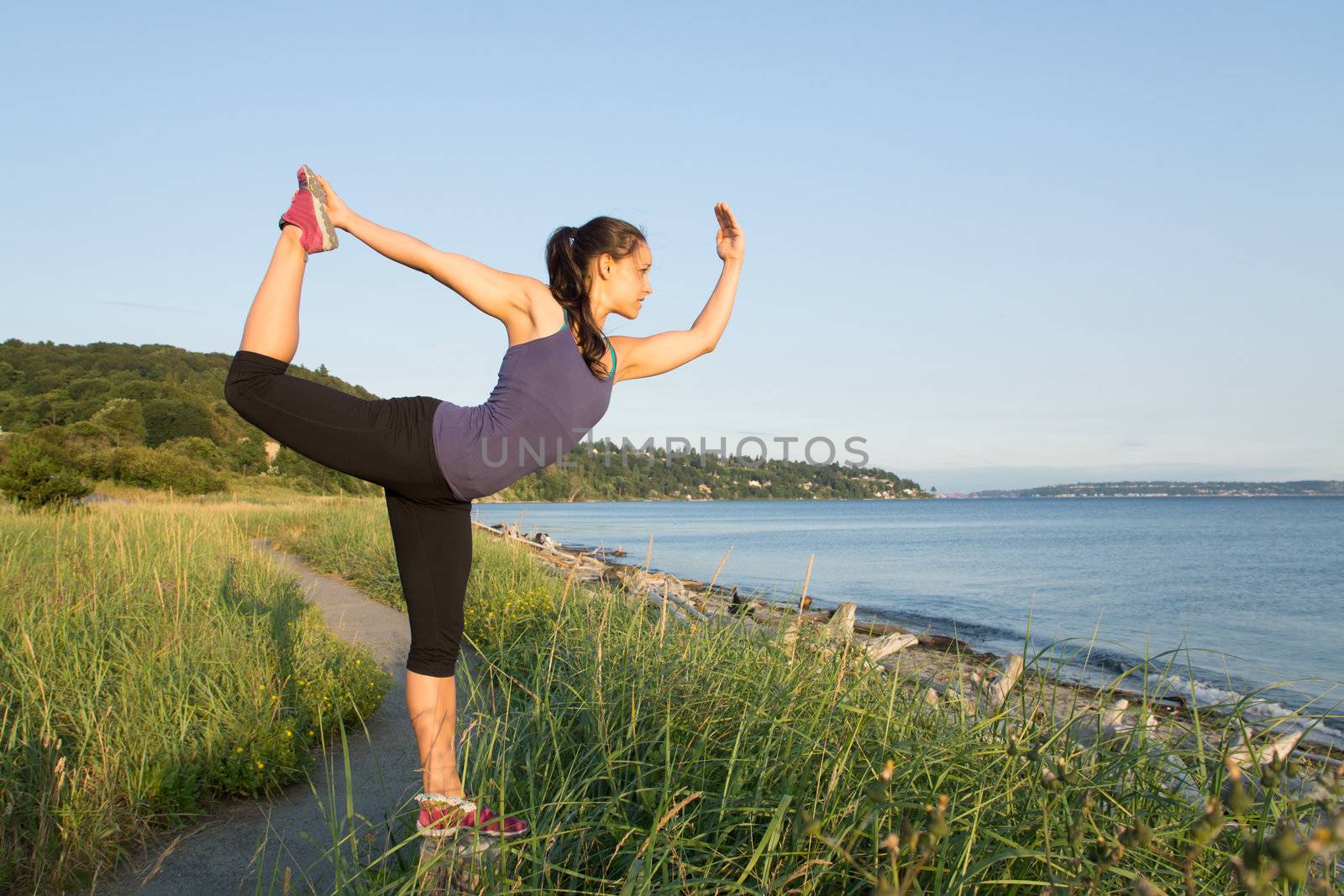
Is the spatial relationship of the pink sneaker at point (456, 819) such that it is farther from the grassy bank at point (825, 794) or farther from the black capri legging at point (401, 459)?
the black capri legging at point (401, 459)

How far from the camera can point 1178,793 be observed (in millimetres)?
2621

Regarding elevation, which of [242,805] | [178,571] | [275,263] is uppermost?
[275,263]

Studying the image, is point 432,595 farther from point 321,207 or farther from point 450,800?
point 321,207

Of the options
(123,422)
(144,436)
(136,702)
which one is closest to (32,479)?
(136,702)

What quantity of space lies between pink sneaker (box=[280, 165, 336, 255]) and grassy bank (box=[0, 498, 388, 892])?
5.15ft

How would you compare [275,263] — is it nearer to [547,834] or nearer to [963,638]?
[547,834]

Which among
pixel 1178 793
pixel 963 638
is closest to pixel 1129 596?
pixel 963 638

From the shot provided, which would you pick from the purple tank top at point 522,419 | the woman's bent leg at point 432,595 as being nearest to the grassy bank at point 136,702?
the woman's bent leg at point 432,595

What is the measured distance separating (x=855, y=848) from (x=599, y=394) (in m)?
1.53

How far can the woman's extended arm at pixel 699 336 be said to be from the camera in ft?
9.91

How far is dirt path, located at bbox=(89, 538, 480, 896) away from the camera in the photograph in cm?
282

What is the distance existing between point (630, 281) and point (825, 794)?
178cm

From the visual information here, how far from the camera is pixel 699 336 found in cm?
324

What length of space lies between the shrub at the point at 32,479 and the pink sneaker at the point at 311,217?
1443 centimetres
